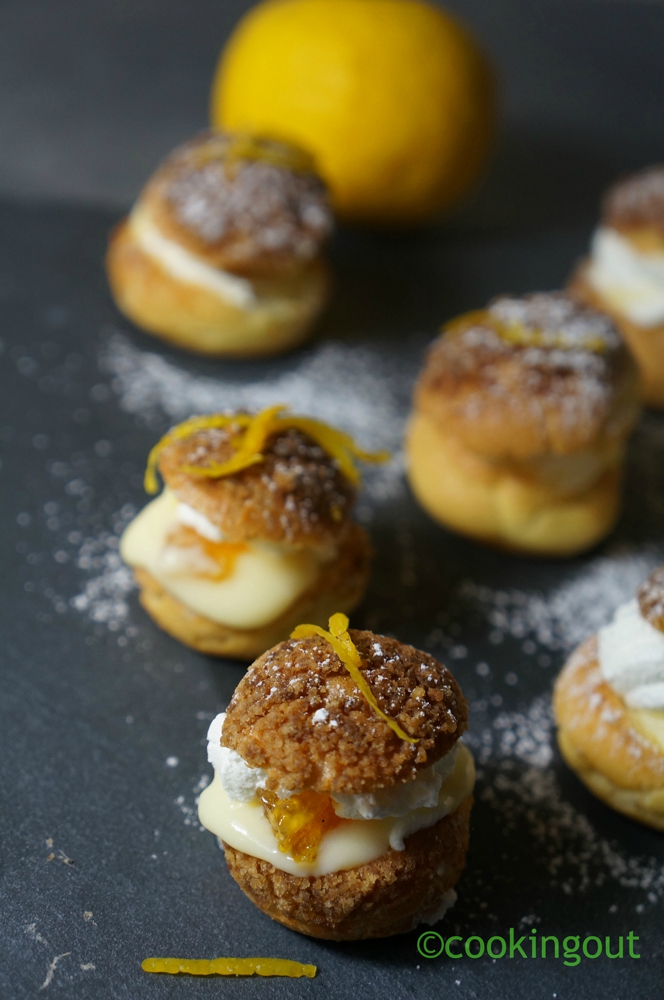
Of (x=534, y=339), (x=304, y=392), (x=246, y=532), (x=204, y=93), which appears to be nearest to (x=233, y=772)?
(x=246, y=532)

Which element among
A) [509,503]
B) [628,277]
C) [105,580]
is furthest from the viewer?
[628,277]

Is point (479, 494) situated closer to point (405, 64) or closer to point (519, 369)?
point (519, 369)

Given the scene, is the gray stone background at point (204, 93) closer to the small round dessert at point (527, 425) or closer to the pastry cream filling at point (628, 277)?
the pastry cream filling at point (628, 277)

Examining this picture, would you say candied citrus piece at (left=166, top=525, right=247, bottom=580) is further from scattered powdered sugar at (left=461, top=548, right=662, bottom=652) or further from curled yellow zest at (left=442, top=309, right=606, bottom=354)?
curled yellow zest at (left=442, top=309, right=606, bottom=354)

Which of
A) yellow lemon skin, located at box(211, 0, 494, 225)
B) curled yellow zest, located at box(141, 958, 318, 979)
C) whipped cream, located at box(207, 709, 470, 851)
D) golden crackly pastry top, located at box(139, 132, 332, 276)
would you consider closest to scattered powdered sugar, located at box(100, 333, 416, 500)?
golden crackly pastry top, located at box(139, 132, 332, 276)

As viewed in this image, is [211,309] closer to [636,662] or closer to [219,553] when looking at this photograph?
[219,553]

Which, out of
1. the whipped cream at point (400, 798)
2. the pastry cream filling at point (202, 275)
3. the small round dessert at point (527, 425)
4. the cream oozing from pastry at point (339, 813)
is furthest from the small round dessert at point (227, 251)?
the whipped cream at point (400, 798)

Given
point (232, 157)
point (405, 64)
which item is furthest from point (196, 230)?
point (405, 64)
